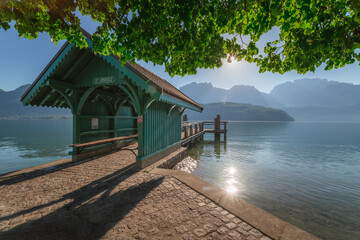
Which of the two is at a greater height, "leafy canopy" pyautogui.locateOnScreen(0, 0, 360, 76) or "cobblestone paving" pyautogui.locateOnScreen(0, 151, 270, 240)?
"leafy canopy" pyautogui.locateOnScreen(0, 0, 360, 76)

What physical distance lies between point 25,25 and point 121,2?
6.91 ft

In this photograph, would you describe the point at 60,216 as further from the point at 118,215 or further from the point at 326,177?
the point at 326,177

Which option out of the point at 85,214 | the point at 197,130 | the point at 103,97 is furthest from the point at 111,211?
the point at 197,130

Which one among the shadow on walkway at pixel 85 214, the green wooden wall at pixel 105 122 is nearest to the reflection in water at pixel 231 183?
the shadow on walkway at pixel 85 214

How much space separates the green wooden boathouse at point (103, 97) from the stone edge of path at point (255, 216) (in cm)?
325

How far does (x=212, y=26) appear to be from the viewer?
173 inches

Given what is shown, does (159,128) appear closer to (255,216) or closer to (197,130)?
(255,216)

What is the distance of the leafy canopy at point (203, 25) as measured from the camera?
3203 mm

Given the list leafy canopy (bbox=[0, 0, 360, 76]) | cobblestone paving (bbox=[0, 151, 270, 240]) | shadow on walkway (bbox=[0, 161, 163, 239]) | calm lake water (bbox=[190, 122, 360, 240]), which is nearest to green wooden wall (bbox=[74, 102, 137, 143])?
cobblestone paving (bbox=[0, 151, 270, 240])

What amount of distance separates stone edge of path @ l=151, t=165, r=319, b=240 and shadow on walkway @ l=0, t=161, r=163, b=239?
5.37 ft

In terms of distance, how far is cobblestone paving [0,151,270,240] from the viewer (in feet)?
10.0

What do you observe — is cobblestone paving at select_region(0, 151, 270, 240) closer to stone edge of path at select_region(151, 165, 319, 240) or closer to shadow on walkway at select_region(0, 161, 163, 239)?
shadow on walkway at select_region(0, 161, 163, 239)

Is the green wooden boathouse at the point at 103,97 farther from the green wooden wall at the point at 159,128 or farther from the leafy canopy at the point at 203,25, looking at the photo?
the leafy canopy at the point at 203,25

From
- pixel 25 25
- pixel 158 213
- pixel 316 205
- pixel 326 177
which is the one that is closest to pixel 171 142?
pixel 158 213
